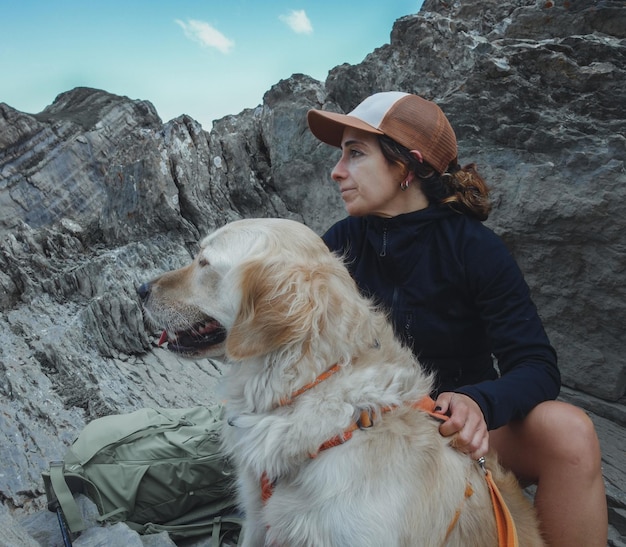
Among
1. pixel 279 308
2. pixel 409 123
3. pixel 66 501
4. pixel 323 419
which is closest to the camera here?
pixel 323 419

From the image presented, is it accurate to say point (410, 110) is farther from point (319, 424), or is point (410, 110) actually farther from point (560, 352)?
point (560, 352)

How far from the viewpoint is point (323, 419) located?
2041 mm

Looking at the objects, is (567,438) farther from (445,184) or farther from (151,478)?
(151,478)

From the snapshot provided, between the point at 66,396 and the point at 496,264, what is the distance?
3908mm

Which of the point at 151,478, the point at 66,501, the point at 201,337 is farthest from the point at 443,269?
the point at 66,501

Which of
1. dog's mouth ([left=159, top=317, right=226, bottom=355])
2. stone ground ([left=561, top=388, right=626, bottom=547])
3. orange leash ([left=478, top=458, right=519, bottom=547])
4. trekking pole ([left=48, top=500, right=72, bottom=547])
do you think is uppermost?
dog's mouth ([left=159, top=317, right=226, bottom=355])

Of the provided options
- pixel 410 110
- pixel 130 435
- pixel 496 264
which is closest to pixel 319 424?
pixel 496 264

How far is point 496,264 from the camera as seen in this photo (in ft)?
9.12

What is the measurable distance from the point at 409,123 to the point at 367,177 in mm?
412

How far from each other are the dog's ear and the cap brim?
43.5 inches

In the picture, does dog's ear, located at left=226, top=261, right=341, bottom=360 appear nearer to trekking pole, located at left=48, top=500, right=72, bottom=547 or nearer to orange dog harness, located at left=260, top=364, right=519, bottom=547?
orange dog harness, located at left=260, top=364, right=519, bottom=547

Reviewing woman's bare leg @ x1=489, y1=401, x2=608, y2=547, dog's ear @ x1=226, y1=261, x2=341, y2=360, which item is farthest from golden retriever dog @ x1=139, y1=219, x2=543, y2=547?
woman's bare leg @ x1=489, y1=401, x2=608, y2=547

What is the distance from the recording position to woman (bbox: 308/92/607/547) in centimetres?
254

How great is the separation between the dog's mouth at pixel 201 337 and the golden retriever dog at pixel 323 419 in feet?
0.04
